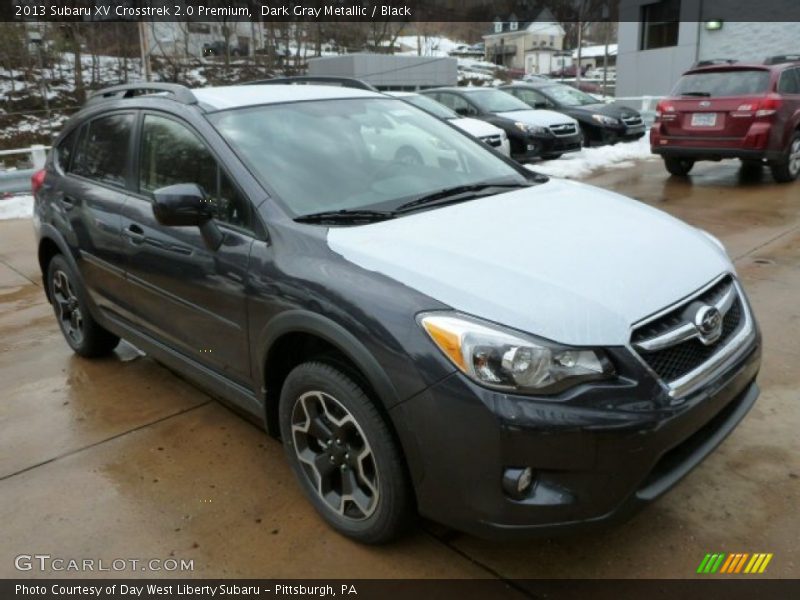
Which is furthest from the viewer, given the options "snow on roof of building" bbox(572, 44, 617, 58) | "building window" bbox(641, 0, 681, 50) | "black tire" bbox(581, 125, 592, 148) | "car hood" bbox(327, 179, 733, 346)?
"snow on roof of building" bbox(572, 44, 617, 58)

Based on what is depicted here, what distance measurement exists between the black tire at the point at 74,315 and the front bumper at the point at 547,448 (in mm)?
2880

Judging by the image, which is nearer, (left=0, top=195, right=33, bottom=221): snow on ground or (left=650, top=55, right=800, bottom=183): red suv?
(left=650, top=55, right=800, bottom=183): red suv

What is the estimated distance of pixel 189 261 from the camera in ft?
10.2

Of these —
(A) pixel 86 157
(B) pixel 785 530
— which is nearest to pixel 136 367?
(A) pixel 86 157

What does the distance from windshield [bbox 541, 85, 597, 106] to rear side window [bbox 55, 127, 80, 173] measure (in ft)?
39.2

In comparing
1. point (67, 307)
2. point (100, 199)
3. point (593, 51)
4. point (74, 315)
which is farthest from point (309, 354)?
point (593, 51)

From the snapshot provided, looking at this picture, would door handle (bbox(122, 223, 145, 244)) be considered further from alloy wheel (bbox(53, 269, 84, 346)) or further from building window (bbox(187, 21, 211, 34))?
building window (bbox(187, 21, 211, 34))

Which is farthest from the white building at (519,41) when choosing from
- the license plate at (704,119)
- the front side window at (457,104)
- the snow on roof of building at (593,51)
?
the license plate at (704,119)

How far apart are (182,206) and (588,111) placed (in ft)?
41.7

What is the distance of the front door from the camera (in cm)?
290

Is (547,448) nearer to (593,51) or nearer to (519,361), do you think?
(519,361)

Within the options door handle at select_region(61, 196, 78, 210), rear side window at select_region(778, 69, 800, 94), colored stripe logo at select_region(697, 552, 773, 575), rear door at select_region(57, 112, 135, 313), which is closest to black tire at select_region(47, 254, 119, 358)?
rear door at select_region(57, 112, 135, 313)

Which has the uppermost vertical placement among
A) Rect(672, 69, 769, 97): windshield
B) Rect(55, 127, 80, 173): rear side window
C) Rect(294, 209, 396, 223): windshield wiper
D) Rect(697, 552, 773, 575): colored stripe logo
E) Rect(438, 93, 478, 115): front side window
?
Rect(672, 69, 769, 97): windshield

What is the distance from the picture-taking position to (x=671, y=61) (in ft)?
77.0
